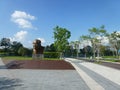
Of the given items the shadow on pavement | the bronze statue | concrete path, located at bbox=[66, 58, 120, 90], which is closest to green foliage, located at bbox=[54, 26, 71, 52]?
the bronze statue

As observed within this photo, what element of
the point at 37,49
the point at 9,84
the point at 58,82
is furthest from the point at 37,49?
the point at 9,84

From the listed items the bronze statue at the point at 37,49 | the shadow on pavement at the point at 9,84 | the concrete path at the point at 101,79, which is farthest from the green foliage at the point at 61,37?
the shadow on pavement at the point at 9,84

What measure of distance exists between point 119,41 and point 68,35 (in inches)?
545

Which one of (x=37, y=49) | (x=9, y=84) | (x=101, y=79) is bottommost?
(x=9, y=84)

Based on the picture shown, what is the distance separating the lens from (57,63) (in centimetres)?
2567

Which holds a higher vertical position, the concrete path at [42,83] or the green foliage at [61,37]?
the green foliage at [61,37]

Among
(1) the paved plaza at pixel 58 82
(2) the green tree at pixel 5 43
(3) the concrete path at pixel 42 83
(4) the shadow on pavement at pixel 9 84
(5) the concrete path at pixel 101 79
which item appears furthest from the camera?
(2) the green tree at pixel 5 43

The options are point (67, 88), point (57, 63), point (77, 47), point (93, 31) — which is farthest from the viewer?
point (77, 47)

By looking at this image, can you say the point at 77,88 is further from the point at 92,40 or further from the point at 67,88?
the point at 92,40

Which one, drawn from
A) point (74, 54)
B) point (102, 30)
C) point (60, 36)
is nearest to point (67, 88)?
point (60, 36)

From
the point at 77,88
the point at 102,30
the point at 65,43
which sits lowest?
the point at 77,88

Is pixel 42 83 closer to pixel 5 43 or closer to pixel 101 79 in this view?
pixel 101 79

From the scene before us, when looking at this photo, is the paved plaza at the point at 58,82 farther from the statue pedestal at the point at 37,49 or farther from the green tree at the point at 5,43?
the green tree at the point at 5,43

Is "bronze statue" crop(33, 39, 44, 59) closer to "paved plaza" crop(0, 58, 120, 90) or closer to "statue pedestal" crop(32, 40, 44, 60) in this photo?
"statue pedestal" crop(32, 40, 44, 60)
